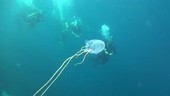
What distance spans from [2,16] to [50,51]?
2.88 meters

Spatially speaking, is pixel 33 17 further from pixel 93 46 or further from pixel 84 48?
pixel 93 46

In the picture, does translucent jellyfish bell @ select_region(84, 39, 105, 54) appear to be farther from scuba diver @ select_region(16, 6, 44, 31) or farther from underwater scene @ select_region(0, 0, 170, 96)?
scuba diver @ select_region(16, 6, 44, 31)

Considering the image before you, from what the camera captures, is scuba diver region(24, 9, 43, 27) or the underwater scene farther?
the underwater scene

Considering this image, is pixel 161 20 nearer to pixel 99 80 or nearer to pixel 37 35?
pixel 99 80

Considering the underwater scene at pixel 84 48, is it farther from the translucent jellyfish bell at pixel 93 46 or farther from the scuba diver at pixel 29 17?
the translucent jellyfish bell at pixel 93 46

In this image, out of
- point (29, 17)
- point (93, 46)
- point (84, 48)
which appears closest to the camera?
point (93, 46)

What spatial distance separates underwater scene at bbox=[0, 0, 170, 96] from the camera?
11.4 meters

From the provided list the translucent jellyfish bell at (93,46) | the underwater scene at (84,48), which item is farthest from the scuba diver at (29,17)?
the translucent jellyfish bell at (93,46)

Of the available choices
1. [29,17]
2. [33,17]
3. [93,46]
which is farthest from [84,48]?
[93,46]

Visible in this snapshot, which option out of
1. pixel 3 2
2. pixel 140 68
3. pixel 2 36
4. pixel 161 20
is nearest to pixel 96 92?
pixel 140 68

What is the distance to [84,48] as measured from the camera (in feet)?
39.7

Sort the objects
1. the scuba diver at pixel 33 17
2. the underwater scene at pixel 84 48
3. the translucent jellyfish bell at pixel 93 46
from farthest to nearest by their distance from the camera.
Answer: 1. the underwater scene at pixel 84 48
2. the scuba diver at pixel 33 17
3. the translucent jellyfish bell at pixel 93 46

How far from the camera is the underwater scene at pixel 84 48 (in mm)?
11375

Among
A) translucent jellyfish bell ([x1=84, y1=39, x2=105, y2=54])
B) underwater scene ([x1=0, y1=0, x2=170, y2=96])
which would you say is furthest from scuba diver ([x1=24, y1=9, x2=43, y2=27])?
translucent jellyfish bell ([x1=84, y1=39, x2=105, y2=54])
